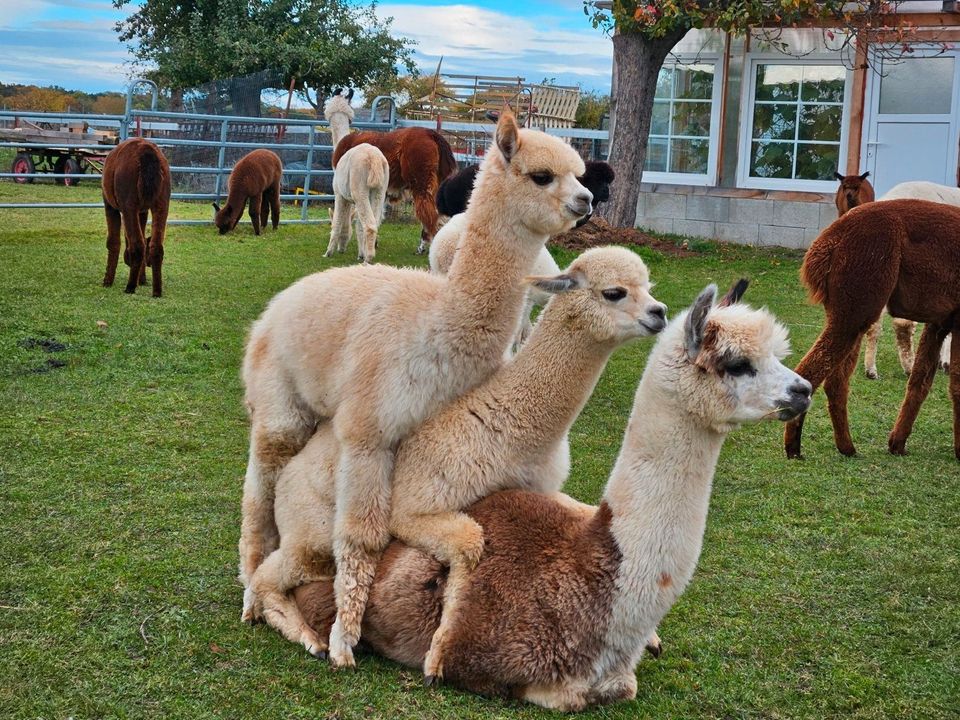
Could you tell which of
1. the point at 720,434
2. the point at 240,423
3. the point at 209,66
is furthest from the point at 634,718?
the point at 209,66

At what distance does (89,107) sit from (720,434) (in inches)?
1402

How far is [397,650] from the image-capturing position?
3.93 meters

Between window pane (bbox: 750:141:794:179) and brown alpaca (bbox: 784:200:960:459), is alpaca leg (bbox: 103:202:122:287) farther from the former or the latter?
window pane (bbox: 750:141:794:179)

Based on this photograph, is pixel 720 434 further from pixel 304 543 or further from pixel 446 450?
pixel 304 543

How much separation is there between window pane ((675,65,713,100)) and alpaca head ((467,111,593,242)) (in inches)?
666

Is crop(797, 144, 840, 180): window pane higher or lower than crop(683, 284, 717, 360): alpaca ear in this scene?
higher

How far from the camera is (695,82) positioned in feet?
66.6

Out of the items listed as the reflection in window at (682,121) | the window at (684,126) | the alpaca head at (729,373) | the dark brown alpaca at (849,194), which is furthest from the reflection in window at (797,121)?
the alpaca head at (729,373)

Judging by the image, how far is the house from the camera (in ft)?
59.3

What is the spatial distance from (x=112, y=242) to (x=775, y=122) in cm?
1228

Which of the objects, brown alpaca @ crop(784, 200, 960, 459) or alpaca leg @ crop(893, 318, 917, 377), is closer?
brown alpaca @ crop(784, 200, 960, 459)

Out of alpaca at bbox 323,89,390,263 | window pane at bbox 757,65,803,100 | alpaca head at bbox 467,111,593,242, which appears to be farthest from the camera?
window pane at bbox 757,65,803,100

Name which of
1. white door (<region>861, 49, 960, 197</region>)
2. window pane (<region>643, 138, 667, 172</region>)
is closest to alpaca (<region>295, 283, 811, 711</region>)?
white door (<region>861, 49, 960, 197</region>)

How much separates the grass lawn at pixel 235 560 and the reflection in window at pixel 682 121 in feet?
37.2
